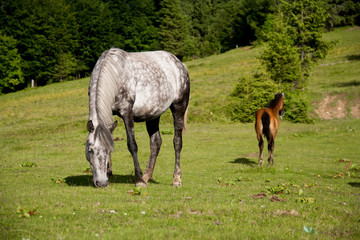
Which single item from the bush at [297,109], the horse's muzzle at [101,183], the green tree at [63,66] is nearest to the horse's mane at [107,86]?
the horse's muzzle at [101,183]

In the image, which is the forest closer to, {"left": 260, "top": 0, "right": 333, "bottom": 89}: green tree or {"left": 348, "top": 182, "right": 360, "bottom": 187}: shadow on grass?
{"left": 260, "top": 0, "right": 333, "bottom": 89}: green tree

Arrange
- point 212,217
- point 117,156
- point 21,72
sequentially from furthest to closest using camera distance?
point 21,72, point 117,156, point 212,217

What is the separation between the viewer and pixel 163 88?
31.7 ft

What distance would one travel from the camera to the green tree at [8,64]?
217ft

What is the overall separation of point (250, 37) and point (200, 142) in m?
83.3

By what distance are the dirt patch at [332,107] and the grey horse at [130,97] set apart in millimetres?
27202

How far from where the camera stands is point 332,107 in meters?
34.9

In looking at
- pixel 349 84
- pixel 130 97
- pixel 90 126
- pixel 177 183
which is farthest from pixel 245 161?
pixel 349 84

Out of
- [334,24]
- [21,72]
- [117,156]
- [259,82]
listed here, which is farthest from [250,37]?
[117,156]

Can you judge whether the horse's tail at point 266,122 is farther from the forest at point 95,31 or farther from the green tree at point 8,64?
the green tree at point 8,64

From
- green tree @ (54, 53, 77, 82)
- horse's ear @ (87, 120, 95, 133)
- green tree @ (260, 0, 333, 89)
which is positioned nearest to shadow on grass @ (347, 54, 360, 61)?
green tree @ (260, 0, 333, 89)

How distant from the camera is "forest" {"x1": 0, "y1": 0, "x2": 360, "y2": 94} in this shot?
74312 mm

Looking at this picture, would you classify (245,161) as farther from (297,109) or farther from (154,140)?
(297,109)

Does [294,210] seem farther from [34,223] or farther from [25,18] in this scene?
[25,18]
